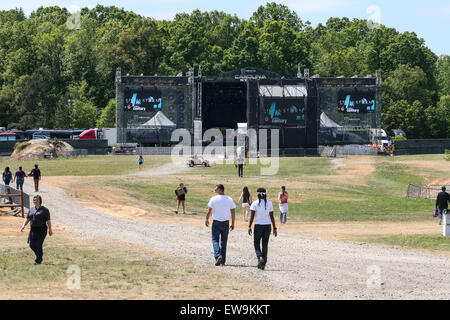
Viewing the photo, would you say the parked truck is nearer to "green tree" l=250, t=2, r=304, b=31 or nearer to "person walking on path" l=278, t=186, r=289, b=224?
"person walking on path" l=278, t=186, r=289, b=224

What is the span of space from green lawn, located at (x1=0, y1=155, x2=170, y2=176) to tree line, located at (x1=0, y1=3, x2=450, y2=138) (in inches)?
2019

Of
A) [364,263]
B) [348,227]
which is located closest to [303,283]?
[364,263]

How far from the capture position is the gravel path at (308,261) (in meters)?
15.6

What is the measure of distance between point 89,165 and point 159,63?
85575 mm

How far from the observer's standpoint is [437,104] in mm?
141500

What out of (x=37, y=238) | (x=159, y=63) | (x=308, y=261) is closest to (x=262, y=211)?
(x=308, y=261)

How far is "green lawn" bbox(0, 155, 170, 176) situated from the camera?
190 feet

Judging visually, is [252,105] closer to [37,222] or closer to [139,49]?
[139,49]

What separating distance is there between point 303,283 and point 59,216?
678 inches

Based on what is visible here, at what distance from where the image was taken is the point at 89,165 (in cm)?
6506
